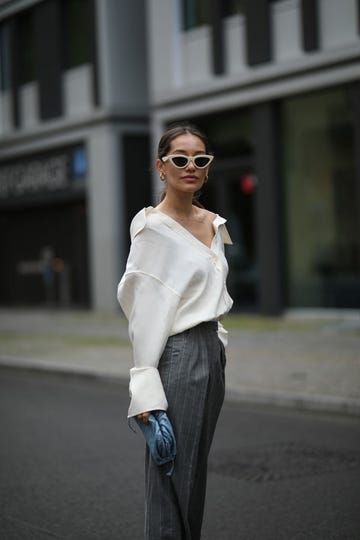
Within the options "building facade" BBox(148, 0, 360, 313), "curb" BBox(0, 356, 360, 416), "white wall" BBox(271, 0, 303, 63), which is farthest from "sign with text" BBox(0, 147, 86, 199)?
"curb" BBox(0, 356, 360, 416)

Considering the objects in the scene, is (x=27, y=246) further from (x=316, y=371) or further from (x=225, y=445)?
(x=225, y=445)

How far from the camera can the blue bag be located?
3482mm

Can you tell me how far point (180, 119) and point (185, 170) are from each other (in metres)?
17.0

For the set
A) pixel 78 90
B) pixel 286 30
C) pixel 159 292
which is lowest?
pixel 159 292

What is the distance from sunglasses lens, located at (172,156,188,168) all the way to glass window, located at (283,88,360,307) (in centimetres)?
1333

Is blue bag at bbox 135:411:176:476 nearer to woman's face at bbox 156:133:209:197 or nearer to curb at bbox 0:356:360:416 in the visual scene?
woman's face at bbox 156:133:209:197

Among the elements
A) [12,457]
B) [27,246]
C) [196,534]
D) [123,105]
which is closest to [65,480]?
[12,457]

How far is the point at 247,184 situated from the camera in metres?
19.1

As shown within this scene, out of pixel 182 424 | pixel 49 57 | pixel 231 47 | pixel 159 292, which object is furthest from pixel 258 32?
pixel 182 424

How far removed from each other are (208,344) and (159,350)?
0.22m

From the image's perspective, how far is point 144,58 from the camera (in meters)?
23.0

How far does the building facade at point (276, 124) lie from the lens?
55.2 ft

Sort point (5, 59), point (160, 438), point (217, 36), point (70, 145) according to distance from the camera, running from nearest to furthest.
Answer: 1. point (160, 438)
2. point (217, 36)
3. point (70, 145)
4. point (5, 59)

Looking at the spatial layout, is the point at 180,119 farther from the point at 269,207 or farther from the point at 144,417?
the point at 144,417
